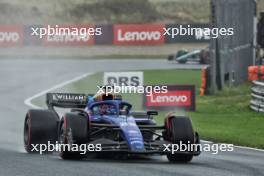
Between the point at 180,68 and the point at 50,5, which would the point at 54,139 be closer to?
the point at 180,68

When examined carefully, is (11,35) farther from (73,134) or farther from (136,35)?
(73,134)

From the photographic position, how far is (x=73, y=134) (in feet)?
46.1

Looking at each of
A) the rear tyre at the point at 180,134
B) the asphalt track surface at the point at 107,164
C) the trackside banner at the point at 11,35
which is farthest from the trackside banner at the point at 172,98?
the trackside banner at the point at 11,35

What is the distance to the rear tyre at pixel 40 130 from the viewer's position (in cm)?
1546

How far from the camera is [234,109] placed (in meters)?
27.0

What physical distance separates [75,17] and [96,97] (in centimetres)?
4716

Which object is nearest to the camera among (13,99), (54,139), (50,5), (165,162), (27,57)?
(165,162)

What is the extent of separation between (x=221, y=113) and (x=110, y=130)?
11.7 meters

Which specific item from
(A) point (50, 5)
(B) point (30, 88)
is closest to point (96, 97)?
(B) point (30, 88)

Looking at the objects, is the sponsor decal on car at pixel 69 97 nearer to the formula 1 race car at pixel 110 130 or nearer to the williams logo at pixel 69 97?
the williams logo at pixel 69 97

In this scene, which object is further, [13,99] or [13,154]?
[13,99]

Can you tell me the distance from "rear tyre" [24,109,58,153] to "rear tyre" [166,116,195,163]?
6.67 ft

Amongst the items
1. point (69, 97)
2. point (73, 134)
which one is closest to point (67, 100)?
point (69, 97)

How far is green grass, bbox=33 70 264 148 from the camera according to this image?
19.7 metres
